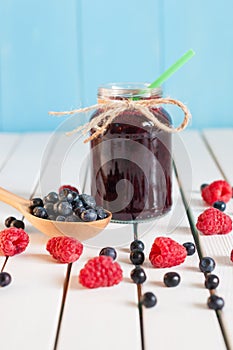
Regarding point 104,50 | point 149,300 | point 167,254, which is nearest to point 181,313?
point 149,300

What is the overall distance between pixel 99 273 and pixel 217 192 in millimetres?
439

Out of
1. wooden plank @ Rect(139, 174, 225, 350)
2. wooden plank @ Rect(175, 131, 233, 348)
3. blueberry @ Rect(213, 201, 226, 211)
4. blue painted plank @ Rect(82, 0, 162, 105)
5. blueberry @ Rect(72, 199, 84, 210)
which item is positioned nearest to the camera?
wooden plank @ Rect(139, 174, 225, 350)

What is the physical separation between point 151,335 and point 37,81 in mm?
1375

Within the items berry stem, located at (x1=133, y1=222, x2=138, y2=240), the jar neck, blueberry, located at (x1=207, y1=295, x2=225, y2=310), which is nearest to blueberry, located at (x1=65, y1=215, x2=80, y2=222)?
berry stem, located at (x1=133, y1=222, x2=138, y2=240)

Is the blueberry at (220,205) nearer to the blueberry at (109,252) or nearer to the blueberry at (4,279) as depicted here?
the blueberry at (109,252)

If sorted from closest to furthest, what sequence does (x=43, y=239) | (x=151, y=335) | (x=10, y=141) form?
(x=151, y=335) < (x=43, y=239) < (x=10, y=141)

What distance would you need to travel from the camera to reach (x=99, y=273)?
0.95 metres

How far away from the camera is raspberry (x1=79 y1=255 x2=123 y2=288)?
3.11 ft

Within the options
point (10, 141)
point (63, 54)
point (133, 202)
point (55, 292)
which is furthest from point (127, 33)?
point (55, 292)

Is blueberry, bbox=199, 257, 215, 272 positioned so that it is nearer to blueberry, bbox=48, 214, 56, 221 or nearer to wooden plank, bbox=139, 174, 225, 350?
wooden plank, bbox=139, 174, 225, 350

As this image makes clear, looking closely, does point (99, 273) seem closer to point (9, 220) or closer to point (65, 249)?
point (65, 249)

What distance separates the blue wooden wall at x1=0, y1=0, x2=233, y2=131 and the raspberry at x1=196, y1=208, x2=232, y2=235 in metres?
0.97

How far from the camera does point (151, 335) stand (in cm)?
82

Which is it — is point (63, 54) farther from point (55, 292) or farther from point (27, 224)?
point (55, 292)
